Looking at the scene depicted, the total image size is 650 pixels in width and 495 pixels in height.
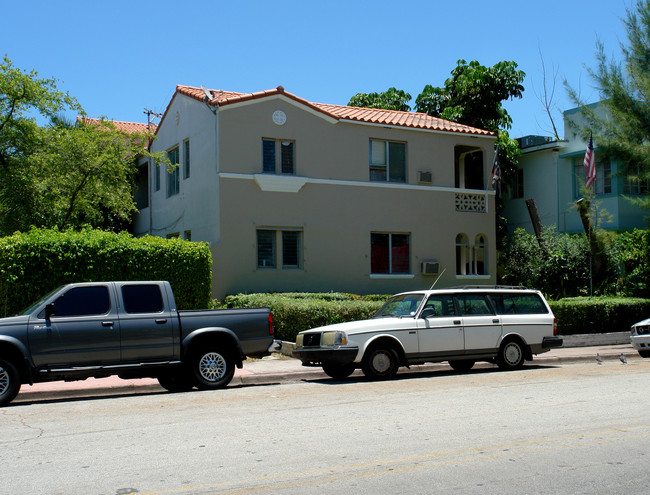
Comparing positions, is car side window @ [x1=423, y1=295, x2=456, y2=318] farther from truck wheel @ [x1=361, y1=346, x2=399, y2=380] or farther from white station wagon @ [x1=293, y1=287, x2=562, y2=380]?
truck wheel @ [x1=361, y1=346, x2=399, y2=380]

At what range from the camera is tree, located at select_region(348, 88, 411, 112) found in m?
34.8

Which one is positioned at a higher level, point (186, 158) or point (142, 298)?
point (186, 158)

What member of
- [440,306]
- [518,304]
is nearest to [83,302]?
[440,306]

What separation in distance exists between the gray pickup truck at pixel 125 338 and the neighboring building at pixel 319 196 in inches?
313

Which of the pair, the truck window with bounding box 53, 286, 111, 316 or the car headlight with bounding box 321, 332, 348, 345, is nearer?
the truck window with bounding box 53, 286, 111, 316

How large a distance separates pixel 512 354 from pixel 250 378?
17.0 feet

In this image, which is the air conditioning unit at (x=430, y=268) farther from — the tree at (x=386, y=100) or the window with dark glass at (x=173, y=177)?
the tree at (x=386, y=100)

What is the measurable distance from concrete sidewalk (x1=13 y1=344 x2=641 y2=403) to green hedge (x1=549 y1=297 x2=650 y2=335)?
2379 millimetres

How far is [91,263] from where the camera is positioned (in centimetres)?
1564

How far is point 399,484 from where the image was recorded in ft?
18.4

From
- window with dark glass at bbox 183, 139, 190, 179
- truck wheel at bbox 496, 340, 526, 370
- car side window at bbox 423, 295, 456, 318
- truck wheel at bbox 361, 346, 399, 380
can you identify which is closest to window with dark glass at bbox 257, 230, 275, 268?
window with dark glass at bbox 183, 139, 190, 179

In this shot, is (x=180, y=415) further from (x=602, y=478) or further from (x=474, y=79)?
(x=474, y=79)

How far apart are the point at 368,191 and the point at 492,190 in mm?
4970

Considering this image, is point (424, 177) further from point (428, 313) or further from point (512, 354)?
point (428, 313)
